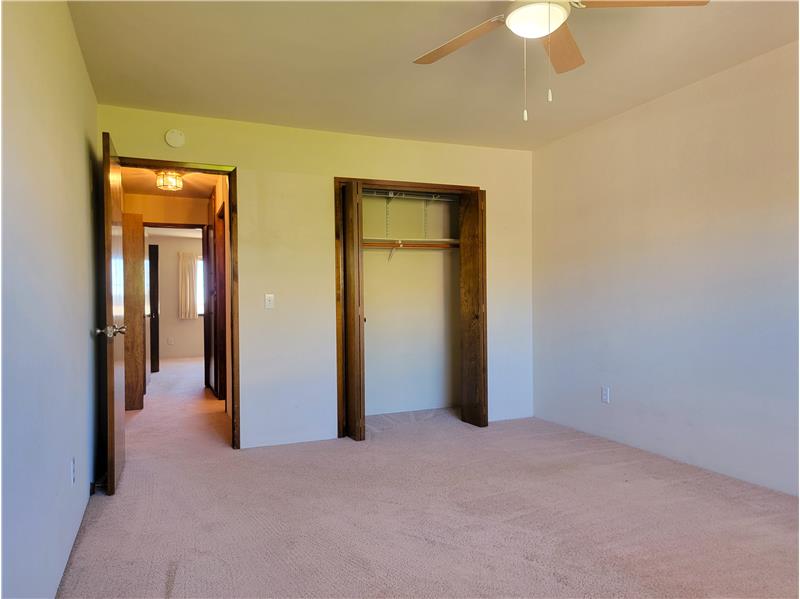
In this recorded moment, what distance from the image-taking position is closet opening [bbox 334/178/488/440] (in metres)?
3.88

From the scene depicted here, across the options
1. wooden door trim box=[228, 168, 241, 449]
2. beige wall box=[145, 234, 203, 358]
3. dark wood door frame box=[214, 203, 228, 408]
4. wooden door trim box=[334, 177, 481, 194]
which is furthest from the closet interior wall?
beige wall box=[145, 234, 203, 358]

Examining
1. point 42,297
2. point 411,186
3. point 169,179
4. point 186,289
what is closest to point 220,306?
point 169,179

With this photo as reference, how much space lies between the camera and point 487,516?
2.41 meters

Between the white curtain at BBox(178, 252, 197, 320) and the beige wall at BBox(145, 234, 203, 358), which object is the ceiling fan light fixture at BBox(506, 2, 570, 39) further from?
the white curtain at BBox(178, 252, 197, 320)

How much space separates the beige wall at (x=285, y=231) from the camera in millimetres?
3502

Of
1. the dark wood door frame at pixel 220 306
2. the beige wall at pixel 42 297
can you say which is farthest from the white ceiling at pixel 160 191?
the beige wall at pixel 42 297

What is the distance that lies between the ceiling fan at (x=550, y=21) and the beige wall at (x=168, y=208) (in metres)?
4.50

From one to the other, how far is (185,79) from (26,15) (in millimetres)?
1374

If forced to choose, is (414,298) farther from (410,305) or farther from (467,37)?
(467,37)

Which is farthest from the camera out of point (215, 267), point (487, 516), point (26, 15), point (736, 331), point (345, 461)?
point (215, 267)

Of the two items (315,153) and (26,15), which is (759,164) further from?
(26,15)

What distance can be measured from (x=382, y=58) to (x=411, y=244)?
2.00 meters

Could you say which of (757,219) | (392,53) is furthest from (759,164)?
(392,53)

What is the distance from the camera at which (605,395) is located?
371 centimetres
